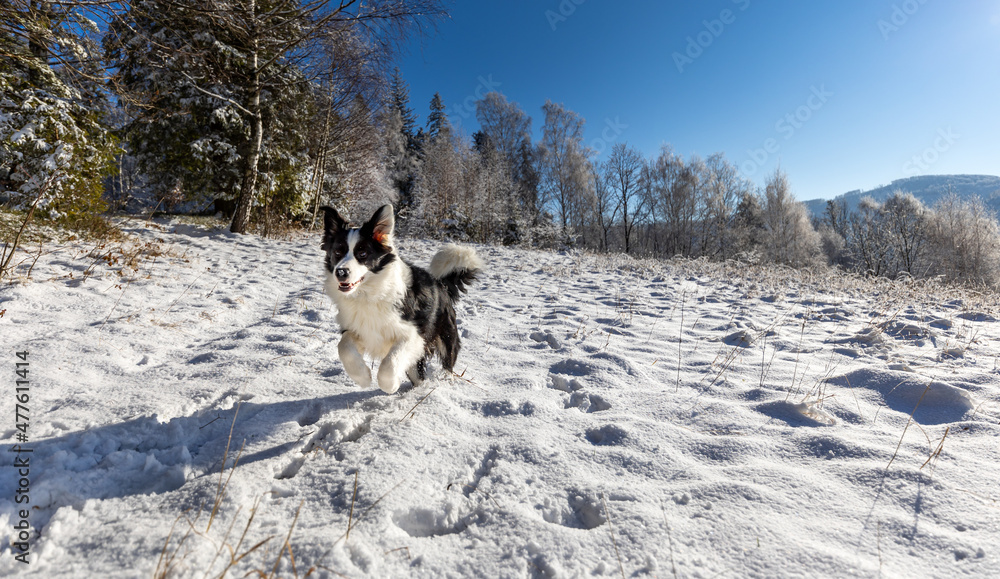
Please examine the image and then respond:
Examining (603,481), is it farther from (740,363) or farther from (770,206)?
(770,206)

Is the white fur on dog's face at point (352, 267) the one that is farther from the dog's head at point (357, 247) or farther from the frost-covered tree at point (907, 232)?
the frost-covered tree at point (907, 232)

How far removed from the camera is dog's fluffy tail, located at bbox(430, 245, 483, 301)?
11.5 feet

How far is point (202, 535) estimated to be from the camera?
131cm

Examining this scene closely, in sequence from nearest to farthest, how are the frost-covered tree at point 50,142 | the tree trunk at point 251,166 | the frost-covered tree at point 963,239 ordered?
the frost-covered tree at point 50,142
the tree trunk at point 251,166
the frost-covered tree at point 963,239

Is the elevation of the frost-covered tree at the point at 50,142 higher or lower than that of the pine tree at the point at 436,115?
lower

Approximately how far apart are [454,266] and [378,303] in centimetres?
96

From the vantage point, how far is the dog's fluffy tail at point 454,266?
3.51 metres

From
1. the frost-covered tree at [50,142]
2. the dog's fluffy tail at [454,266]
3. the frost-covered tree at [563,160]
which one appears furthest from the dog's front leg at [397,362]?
the frost-covered tree at [563,160]

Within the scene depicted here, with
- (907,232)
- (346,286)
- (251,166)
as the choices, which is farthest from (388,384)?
(907,232)

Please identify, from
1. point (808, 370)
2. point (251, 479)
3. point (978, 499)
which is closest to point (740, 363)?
point (808, 370)

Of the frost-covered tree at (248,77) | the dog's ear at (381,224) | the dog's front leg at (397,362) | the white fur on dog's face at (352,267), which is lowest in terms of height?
the dog's front leg at (397,362)

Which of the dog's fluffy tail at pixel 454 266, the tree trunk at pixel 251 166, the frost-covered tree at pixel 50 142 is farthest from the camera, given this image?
the tree trunk at pixel 251 166

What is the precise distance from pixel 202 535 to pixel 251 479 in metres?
0.37

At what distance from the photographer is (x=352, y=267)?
253 cm
